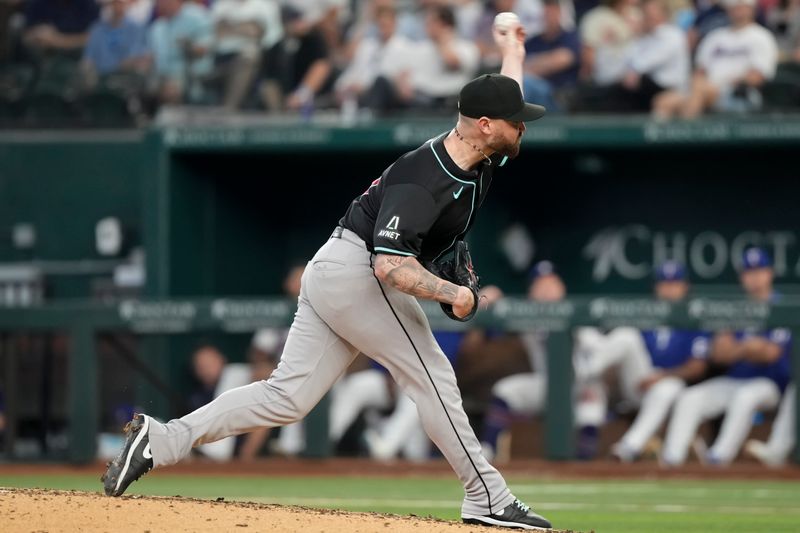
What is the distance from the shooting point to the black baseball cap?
5.23 meters

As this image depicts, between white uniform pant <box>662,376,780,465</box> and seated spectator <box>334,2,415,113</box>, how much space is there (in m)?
3.91

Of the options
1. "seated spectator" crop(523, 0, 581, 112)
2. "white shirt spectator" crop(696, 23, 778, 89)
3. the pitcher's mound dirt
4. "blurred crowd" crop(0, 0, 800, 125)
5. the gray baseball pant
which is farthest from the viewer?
"seated spectator" crop(523, 0, 581, 112)

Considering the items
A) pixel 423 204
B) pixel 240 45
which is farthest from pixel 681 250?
pixel 423 204

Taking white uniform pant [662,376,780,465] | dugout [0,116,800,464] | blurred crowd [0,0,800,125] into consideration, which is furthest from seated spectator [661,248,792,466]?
dugout [0,116,800,464]

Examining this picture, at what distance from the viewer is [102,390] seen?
11109mm

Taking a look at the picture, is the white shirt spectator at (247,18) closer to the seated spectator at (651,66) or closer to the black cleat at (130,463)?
the seated spectator at (651,66)

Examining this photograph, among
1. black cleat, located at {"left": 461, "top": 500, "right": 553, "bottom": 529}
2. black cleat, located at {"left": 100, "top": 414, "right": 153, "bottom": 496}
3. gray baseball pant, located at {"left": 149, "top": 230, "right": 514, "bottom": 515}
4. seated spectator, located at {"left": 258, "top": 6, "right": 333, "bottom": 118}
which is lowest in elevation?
black cleat, located at {"left": 461, "top": 500, "right": 553, "bottom": 529}

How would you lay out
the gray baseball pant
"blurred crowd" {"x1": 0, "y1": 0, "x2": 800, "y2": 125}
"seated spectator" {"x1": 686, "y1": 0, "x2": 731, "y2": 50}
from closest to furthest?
the gray baseball pant
"blurred crowd" {"x1": 0, "y1": 0, "x2": 800, "y2": 125}
"seated spectator" {"x1": 686, "y1": 0, "x2": 731, "y2": 50}

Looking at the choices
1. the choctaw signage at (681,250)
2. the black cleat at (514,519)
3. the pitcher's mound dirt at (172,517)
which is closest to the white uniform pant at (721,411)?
the choctaw signage at (681,250)

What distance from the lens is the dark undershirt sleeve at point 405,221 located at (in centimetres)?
509

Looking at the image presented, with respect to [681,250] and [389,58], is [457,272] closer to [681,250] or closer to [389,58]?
[389,58]

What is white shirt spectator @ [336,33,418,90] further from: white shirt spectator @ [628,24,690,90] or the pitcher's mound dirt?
the pitcher's mound dirt

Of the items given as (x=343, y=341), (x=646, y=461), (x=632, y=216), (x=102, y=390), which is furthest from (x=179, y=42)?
(x=343, y=341)

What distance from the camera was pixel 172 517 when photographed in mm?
5098
